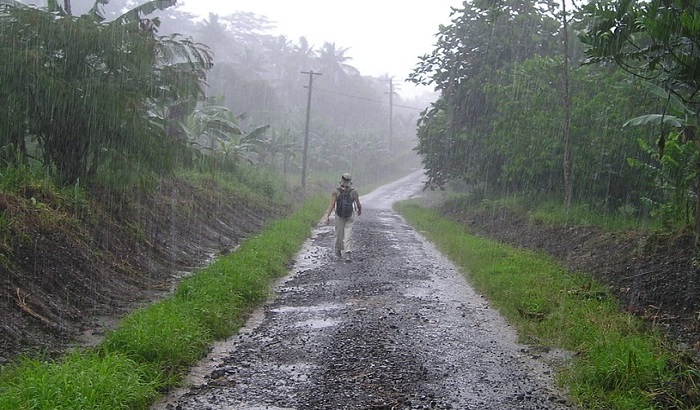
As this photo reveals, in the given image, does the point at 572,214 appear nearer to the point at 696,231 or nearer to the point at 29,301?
the point at 696,231

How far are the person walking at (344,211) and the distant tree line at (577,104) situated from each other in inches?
212

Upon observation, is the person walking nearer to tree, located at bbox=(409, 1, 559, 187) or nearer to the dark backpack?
the dark backpack

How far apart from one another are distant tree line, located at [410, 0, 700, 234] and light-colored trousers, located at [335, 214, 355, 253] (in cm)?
571

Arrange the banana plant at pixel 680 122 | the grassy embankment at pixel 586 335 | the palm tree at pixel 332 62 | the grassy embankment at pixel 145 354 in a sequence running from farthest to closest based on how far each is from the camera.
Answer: the palm tree at pixel 332 62, the banana plant at pixel 680 122, the grassy embankment at pixel 586 335, the grassy embankment at pixel 145 354

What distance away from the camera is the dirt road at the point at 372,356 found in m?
5.64

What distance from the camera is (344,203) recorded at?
13617 millimetres

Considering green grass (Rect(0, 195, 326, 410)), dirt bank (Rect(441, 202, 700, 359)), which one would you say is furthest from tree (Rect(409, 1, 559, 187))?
green grass (Rect(0, 195, 326, 410))

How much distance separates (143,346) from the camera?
20.9ft

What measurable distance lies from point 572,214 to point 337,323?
9780 millimetres

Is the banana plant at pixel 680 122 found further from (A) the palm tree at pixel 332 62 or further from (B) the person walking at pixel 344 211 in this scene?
(A) the palm tree at pixel 332 62

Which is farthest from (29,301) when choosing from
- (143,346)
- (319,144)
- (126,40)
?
(319,144)

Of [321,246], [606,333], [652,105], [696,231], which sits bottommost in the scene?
[321,246]

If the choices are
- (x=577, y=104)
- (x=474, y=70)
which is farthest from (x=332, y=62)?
(x=577, y=104)

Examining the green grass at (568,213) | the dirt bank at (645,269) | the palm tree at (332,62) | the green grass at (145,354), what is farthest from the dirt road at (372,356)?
the palm tree at (332,62)
